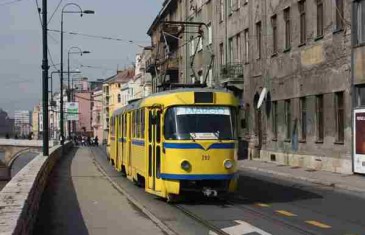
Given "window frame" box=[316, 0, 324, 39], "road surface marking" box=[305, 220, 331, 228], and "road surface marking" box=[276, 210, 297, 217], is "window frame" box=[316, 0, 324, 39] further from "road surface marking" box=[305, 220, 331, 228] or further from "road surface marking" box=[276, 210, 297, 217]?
"road surface marking" box=[305, 220, 331, 228]

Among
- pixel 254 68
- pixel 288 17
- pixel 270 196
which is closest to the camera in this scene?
pixel 270 196

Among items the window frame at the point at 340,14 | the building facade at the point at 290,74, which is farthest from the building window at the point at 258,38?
the window frame at the point at 340,14

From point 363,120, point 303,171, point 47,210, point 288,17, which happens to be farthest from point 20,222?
point 288,17

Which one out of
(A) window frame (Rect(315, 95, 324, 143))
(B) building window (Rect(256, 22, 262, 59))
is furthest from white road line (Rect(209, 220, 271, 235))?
(B) building window (Rect(256, 22, 262, 59))

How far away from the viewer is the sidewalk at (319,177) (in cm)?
2183

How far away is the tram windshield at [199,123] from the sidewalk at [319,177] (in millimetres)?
5885

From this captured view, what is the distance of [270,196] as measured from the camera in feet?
62.4

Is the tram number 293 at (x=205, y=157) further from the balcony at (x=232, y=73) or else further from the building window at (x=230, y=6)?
the building window at (x=230, y=6)

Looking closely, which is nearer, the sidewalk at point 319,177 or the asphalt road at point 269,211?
the asphalt road at point 269,211

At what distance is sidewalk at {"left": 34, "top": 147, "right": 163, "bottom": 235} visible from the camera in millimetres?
12609

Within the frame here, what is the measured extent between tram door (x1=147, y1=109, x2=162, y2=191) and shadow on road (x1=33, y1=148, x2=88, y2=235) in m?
2.06

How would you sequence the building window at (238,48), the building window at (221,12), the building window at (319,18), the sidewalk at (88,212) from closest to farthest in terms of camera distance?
1. the sidewalk at (88,212)
2. the building window at (319,18)
3. the building window at (238,48)
4. the building window at (221,12)

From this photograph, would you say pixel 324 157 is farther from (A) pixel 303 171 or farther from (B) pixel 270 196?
(B) pixel 270 196

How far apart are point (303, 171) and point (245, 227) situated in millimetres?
16573
